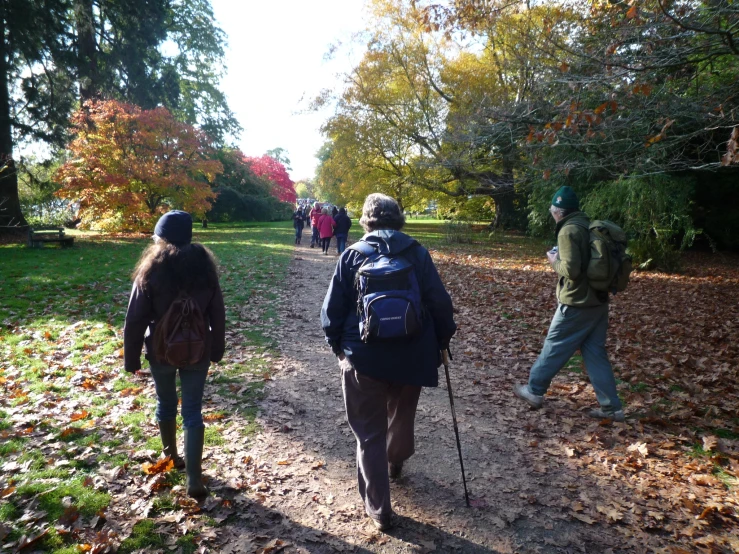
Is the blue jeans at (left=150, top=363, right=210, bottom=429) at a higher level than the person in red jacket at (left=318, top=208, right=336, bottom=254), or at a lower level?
lower

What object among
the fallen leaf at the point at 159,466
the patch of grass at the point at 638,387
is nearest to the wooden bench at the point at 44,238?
the fallen leaf at the point at 159,466

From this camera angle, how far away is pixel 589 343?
4516 millimetres

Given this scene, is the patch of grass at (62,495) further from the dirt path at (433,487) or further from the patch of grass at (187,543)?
the dirt path at (433,487)

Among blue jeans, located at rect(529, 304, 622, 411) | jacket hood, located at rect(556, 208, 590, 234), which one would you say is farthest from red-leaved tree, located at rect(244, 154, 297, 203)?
blue jeans, located at rect(529, 304, 622, 411)

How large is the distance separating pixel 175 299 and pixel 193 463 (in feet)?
3.73

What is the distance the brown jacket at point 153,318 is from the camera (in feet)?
10.5

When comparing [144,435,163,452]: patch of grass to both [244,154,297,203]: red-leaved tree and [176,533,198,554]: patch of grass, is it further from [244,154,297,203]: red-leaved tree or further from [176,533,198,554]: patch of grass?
[244,154,297,203]: red-leaved tree

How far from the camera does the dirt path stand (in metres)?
2.96

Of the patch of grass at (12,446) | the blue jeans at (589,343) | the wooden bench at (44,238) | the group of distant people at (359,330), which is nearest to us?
the group of distant people at (359,330)

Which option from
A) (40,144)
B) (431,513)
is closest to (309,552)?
(431,513)

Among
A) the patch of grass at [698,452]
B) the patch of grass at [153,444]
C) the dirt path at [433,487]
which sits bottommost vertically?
the dirt path at [433,487]

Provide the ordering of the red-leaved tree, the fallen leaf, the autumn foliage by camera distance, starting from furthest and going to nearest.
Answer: the red-leaved tree → the autumn foliage → the fallen leaf

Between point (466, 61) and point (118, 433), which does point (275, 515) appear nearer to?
point (118, 433)

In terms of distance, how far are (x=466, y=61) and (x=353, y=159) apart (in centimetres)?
711
